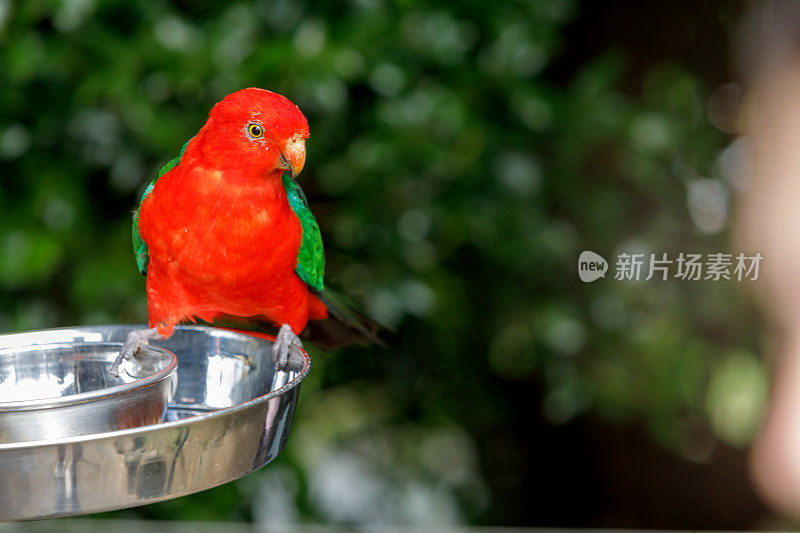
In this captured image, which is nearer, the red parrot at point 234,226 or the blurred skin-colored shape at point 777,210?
the red parrot at point 234,226

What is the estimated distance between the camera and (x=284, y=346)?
853mm

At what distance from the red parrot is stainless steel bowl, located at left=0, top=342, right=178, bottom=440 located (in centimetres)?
3

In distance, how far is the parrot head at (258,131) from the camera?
0.72 metres

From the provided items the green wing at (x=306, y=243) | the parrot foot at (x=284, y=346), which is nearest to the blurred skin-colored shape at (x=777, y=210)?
the green wing at (x=306, y=243)

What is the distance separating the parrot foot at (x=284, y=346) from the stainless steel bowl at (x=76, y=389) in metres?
0.12

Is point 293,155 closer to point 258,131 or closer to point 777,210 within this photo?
point 258,131

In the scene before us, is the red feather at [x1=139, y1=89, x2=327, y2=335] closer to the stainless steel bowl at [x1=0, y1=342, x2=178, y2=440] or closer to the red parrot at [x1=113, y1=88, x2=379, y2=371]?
the red parrot at [x1=113, y1=88, x2=379, y2=371]

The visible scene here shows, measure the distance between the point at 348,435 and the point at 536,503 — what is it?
0.70 metres

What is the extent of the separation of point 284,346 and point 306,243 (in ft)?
0.57

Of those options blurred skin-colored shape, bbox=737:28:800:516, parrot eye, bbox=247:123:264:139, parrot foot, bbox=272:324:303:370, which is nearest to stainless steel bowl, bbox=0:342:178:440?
parrot foot, bbox=272:324:303:370

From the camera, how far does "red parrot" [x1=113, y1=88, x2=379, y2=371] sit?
2.42ft

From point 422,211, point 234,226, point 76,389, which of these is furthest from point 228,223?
point 422,211

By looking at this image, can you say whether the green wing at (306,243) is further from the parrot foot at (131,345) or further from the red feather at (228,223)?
the parrot foot at (131,345)

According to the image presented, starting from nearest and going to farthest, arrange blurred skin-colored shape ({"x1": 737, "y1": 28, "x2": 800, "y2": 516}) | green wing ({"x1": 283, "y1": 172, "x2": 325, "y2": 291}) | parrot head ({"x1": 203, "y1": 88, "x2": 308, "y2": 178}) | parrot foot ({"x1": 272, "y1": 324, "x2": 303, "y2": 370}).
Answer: parrot head ({"x1": 203, "y1": 88, "x2": 308, "y2": 178}) < parrot foot ({"x1": 272, "y1": 324, "x2": 303, "y2": 370}) < green wing ({"x1": 283, "y1": 172, "x2": 325, "y2": 291}) < blurred skin-colored shape ({"x1": 737, "y1": 28, "x2": 800, "y2": 516})
